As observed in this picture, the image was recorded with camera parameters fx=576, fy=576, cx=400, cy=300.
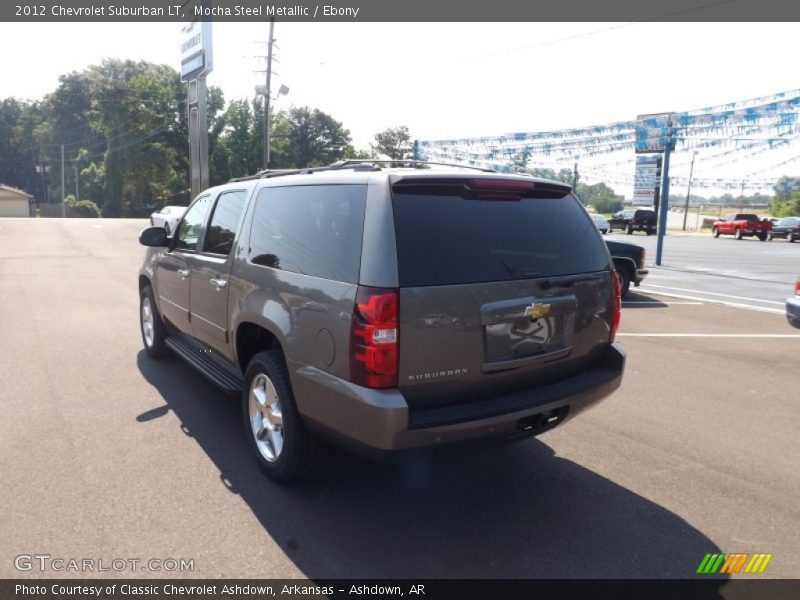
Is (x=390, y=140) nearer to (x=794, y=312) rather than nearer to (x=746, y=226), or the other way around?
(x=746, y=226)

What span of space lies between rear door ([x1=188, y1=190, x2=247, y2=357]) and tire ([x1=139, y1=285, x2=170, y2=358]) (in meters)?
1.39

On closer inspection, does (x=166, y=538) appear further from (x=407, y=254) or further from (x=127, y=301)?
(x=127, y=301)

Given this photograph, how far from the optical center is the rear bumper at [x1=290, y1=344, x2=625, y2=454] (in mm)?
2783

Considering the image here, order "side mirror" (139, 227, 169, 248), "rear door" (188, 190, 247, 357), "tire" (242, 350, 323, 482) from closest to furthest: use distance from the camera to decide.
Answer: "tire" (242, 350, 323, 482), "rear door" (188, 190, 247, 357), "side mirror" (139, 227, 169, 248)

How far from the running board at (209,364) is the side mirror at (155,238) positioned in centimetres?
92

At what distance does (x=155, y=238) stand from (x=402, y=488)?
3518 mm

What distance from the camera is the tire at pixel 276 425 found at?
3.39 metres

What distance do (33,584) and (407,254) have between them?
231 cm

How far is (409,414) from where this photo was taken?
2840 millimetres

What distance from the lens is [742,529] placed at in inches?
126

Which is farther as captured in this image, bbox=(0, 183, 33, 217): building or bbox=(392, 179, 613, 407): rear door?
bbox=(0, 183, 33, 217): building

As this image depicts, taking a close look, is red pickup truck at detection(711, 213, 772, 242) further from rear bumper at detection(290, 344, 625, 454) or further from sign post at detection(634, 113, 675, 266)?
rear bumper at detection(290, 344, 625, 454)

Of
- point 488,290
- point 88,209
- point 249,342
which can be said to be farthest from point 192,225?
point 88,209

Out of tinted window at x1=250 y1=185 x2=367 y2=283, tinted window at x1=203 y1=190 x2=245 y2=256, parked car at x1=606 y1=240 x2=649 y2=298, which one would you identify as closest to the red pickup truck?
parked car at x1=606 y1=240 x2=649 y2=298
